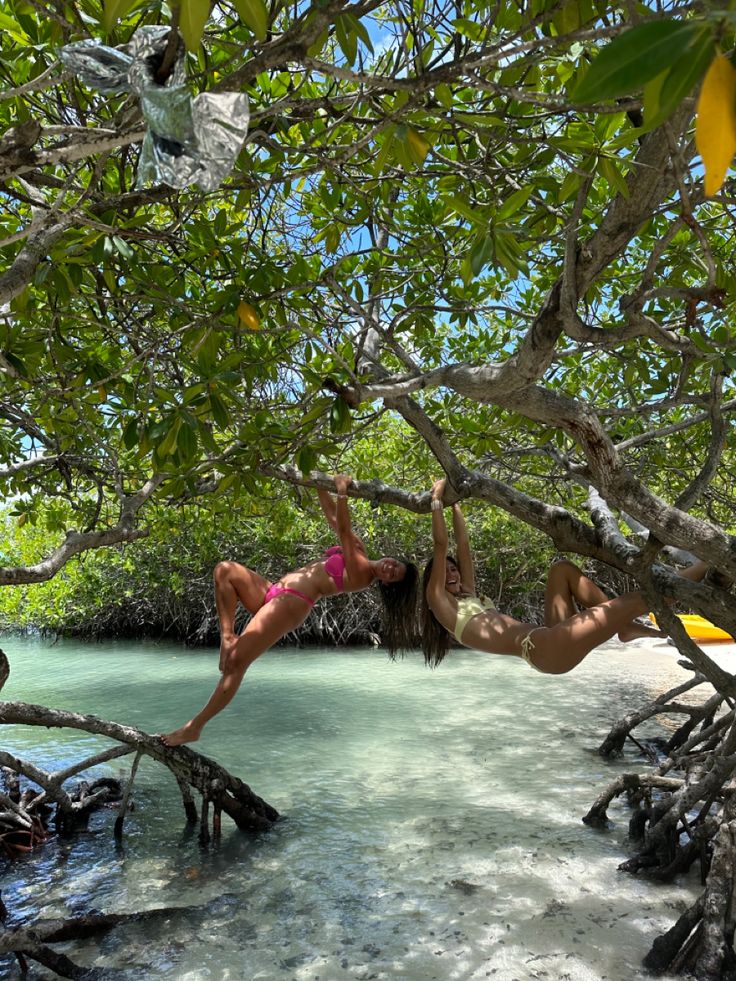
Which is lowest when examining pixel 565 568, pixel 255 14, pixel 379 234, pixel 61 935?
pixel 61 935

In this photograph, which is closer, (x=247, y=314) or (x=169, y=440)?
(x=169, y=440)

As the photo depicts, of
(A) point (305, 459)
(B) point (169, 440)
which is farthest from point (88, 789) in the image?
(B) point (169, 440)

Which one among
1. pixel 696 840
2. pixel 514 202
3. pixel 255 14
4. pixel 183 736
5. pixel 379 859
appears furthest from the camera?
pixel 379 859

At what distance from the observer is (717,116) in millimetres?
794

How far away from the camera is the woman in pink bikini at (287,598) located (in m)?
4.82

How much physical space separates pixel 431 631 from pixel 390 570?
0.53 meters

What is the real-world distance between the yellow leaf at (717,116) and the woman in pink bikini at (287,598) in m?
3.96

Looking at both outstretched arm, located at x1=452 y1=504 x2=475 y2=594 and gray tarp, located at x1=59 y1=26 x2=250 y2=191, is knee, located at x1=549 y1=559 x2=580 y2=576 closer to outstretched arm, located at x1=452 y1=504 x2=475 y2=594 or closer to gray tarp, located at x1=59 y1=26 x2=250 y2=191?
outstretched arm, located at x1=452 y1=504 x2=475 y2=594

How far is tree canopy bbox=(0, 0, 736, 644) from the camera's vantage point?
173 cm

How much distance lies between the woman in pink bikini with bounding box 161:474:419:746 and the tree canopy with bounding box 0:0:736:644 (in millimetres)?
696

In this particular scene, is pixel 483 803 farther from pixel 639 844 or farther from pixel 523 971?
pixel 523 971

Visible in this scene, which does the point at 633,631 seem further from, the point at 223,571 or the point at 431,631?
the point at 223,571

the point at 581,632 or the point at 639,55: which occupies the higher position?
the point at 639,55

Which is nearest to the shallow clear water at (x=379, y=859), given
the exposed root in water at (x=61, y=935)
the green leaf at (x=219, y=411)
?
the exposed root in water at (x=61, y=935)
